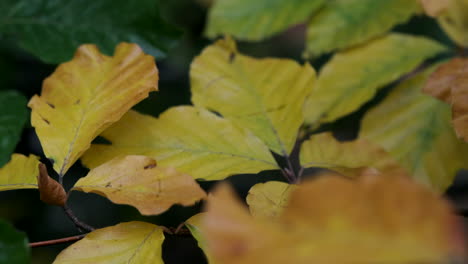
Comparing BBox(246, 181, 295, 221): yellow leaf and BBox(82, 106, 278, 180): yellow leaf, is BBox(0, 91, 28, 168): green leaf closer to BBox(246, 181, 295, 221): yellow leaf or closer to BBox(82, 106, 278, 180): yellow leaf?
BBox(82, 106, 278, 180): yellow leaf

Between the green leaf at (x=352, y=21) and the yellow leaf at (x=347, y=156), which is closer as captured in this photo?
the yellow leaf at (x=347, y=156)

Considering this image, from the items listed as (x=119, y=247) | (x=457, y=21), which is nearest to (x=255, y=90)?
(x=119, y=247)

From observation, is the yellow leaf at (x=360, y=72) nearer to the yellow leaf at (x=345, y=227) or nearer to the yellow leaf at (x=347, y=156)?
the yellow leaf at (x=347, y=156)

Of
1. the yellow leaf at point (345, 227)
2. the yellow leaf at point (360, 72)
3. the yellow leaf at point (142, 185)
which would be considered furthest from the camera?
the yellow leaf at point (360, 72)

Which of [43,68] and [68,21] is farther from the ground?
[68,21]

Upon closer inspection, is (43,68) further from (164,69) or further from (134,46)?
(134,46)

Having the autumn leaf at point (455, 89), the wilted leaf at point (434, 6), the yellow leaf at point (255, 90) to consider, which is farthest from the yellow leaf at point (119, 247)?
the wilted leaf at point (434, 6)

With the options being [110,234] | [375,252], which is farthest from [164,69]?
[375,252]
